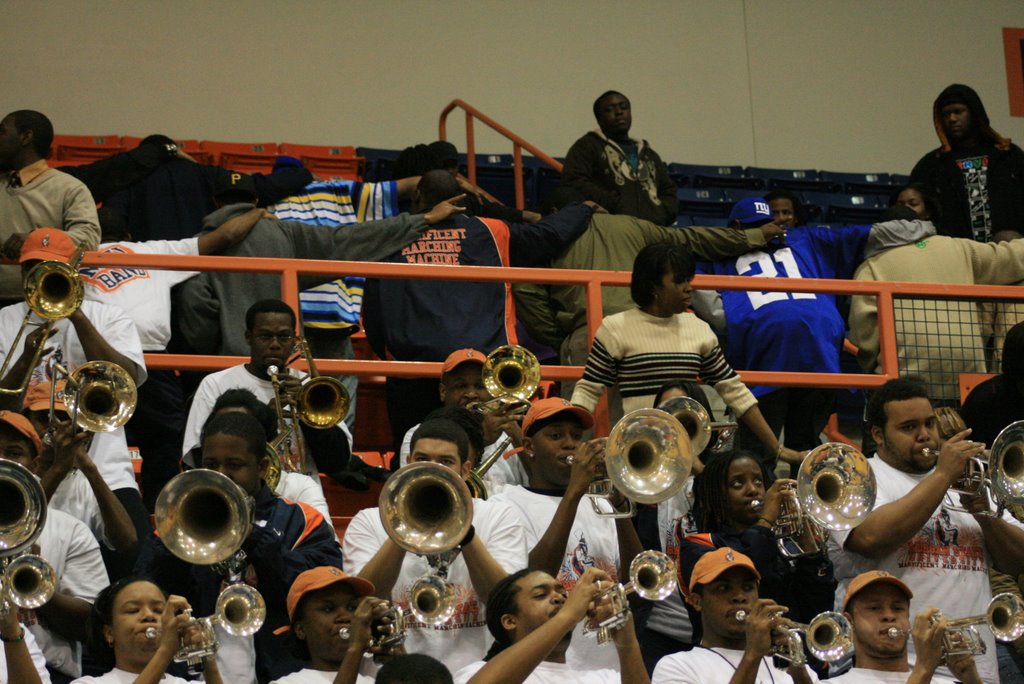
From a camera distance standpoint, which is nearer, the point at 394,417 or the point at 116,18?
the point at 394,417

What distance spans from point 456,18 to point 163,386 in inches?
339

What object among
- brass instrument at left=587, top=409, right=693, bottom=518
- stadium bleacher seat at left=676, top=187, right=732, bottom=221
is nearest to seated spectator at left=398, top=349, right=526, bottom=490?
brass instrument at left=587, top=409, right=693, bottom=518

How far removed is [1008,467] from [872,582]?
0.76m

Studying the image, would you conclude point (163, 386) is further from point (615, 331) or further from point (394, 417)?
point (615, 331)

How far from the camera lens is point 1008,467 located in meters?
5.77

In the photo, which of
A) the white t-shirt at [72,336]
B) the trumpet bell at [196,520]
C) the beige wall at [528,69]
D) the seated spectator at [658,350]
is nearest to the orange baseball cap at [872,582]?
the seated spectator at [658,350]

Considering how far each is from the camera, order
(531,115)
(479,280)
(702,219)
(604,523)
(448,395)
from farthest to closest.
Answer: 1. (531,115)
2. (702,219)
3. (479,280)
4. (448,395)
5. (604,523)

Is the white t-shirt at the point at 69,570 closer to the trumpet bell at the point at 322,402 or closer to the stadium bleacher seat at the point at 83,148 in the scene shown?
the trumpet bell at the point at 322,402

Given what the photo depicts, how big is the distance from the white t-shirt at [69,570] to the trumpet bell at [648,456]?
6.21ft

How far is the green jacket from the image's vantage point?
831cm

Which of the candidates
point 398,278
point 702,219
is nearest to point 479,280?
point 398,278

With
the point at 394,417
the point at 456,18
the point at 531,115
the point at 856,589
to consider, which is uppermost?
the point at 456,18

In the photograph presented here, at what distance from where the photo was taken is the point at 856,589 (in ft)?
17.9

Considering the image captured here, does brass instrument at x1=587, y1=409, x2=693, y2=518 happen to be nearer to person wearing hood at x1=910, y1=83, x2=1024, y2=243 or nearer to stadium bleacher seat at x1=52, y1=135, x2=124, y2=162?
person wearing hood at x1=910, y1=83, x2=1024, y2=243
